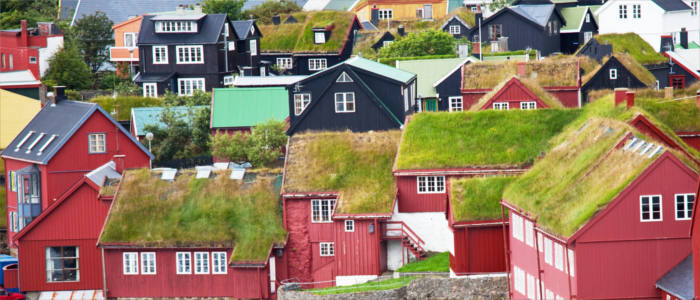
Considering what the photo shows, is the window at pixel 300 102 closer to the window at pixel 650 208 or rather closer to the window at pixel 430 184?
the window at pixel 430 184

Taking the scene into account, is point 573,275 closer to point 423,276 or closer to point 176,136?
point 423,276

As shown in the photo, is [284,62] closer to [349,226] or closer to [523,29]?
[523,29]

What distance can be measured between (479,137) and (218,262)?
13.1 meters

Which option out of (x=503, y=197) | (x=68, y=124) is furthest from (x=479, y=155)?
(x=68, y=124)

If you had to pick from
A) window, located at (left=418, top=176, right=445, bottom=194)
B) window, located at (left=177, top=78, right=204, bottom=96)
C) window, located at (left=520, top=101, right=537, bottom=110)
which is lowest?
window, located at (left=418, top=176, right=445, bottom=194)

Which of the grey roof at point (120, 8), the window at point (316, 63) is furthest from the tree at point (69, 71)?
the grey roof at point (120, 8)

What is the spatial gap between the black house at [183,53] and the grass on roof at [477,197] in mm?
45788

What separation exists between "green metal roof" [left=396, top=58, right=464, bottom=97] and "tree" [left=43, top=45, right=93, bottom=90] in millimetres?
29836

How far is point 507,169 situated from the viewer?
60938 mm

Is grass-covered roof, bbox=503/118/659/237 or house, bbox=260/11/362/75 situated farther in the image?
house, bbox=260/11/362/75

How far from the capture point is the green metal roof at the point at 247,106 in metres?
86.1

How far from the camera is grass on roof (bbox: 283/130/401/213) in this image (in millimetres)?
62156

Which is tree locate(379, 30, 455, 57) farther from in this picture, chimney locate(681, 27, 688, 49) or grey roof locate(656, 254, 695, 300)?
grey roof locate(656, 254, 695, 300)

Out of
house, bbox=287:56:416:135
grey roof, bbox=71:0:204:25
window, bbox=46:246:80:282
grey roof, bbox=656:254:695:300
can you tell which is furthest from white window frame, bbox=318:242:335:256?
grey roof, bbox=71:0:204:25
